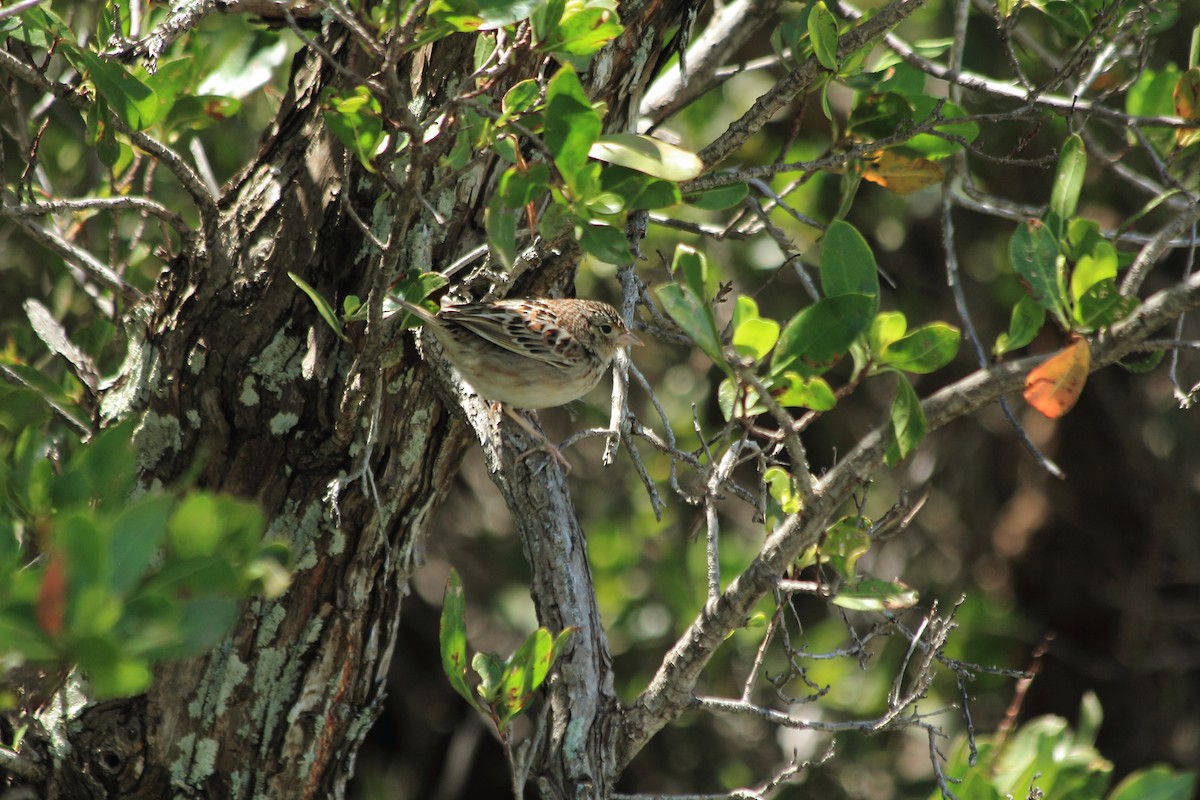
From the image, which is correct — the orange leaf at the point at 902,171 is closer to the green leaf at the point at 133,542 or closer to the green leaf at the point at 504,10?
the green leaf at the point at 504,10

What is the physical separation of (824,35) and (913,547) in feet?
17.0

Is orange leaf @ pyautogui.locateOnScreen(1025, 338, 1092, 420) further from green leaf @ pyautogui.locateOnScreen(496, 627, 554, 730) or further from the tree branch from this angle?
green leaf @ pyautogui.locateOnScreen(496, 627, 554, 730)

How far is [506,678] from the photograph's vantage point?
2.68 m

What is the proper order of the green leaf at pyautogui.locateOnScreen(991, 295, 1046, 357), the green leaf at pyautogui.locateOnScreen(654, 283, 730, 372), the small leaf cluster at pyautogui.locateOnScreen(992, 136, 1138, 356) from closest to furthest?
1. the green leaf at pyautogui.locateOnScreen(654, 283, 730, 372)
2. the small leaf cluster at pyautogui.locateOnScreen(992, 136, 1138, 356)
3. the green leaf at pyautogui.locateOnScreen(991, 295, 1046, 357)

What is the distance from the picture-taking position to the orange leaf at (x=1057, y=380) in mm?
2074

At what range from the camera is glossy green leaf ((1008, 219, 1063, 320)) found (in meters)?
2.32

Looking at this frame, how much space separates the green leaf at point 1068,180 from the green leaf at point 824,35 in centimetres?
62

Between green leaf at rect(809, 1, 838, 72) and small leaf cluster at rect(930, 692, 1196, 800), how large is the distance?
83.9 inches

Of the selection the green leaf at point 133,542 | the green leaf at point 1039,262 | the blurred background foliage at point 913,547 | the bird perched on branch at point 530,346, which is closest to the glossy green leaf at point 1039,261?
the green leaf at point 1039,262

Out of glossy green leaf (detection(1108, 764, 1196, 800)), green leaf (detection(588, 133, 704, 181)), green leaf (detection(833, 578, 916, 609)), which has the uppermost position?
green leaf (detection(588, 133, 704, 181))

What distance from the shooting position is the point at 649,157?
2107 millimetres

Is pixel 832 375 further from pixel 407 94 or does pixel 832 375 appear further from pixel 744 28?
pixel 407 94

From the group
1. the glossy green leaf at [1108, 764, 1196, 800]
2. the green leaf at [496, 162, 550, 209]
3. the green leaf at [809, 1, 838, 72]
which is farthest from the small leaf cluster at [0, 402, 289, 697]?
the glossy green leaf at [1108, 764, 1196, 800]

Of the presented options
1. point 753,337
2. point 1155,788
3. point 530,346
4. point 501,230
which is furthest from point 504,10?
point 1155,788
